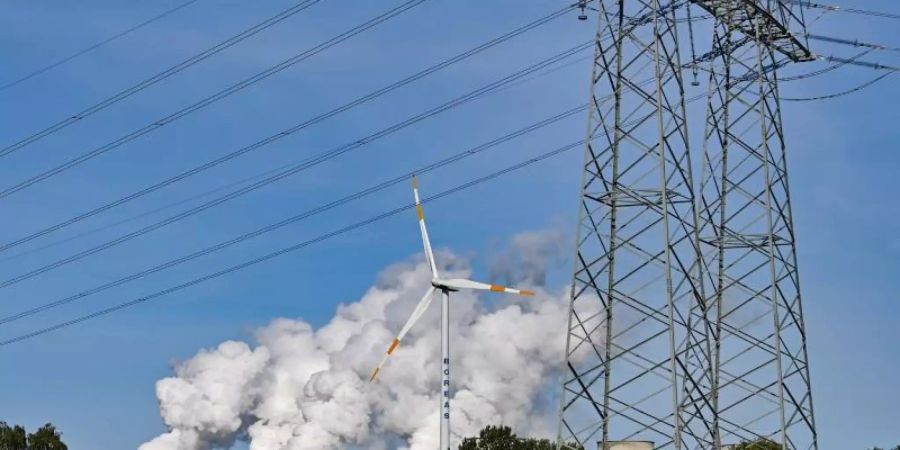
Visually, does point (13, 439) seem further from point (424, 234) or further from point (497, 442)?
point (424, 234)

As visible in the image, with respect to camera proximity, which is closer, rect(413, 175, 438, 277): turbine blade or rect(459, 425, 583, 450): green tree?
rect(413, 175, 438, 277): turbine blade

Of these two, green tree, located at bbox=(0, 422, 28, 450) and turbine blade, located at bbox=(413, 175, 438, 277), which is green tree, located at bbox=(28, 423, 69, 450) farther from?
turbine blade, located at bbox=(413, 175, 438, 277)

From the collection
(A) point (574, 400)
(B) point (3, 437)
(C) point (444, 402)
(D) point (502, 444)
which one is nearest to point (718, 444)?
(A) point (574, 400)

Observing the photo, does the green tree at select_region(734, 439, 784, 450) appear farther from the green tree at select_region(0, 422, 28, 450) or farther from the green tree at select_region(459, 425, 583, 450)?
the green tree at select_region(0, 422, 28, 450)

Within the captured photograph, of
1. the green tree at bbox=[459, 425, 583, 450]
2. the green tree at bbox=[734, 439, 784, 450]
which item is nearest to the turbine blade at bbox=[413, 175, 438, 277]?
the green tree at bbox=[734, 439, 784, 450]

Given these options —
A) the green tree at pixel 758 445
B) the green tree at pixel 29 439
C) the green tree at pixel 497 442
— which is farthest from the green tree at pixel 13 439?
the green tree at pixel 758 445

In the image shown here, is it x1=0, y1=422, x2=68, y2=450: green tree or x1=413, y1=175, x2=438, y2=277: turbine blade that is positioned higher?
x1=0, y1=422, x2=68, y2=450: green tree

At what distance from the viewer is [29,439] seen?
168875 millimetres

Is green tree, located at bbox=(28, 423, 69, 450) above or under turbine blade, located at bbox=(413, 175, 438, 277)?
above

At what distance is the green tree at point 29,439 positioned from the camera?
167000 millimetres

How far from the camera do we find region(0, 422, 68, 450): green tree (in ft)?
548

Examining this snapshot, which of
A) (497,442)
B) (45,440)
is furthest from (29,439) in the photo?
(497,442)

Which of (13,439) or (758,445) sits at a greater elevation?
(13,439)

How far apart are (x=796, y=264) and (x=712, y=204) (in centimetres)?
742
